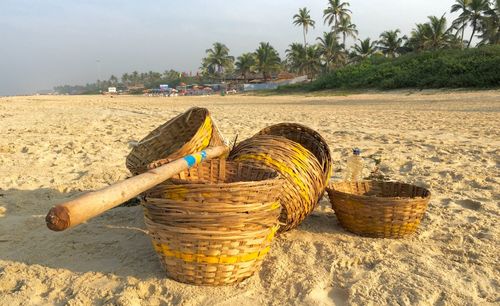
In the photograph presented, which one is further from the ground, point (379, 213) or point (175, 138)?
point (175, 138)

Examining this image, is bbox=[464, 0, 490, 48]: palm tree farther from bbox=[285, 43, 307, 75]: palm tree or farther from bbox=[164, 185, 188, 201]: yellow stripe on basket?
bbox=[164, 185, 188, 201]: yellow stripe on basket

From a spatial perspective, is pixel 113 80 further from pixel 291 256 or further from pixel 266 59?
pixel 291 256

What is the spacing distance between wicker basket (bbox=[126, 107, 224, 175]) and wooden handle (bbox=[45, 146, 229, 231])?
1047 millimetres

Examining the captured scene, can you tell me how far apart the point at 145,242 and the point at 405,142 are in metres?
5.07

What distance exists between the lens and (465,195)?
157 inches

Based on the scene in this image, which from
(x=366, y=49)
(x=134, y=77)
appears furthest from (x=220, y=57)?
(x=134, y=77)

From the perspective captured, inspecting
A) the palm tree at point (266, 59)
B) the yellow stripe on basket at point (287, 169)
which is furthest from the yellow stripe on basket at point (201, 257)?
the palm tree at point (266, 59)

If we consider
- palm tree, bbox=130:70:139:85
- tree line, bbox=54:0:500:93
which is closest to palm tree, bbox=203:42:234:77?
tree line, bbox=54:0:500:93

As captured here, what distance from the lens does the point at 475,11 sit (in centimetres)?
3694

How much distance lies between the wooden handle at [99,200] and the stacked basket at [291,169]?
87 centimetres

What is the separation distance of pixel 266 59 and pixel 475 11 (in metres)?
29.7

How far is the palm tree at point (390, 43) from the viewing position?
43125 mm

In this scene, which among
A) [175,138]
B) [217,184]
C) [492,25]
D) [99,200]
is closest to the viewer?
[99,200]

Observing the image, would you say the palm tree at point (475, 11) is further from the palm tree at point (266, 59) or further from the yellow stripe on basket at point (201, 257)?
the yellow stripe on basket at point (201, 257)
